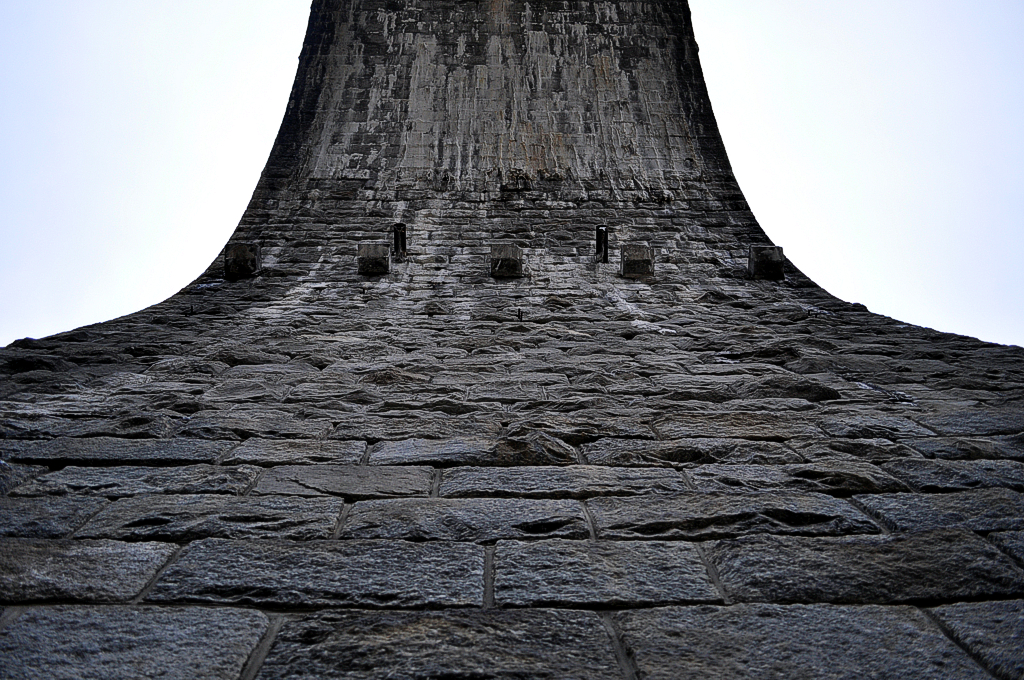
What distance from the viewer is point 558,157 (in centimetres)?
1036

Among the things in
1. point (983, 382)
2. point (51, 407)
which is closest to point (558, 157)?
point (983, 382)

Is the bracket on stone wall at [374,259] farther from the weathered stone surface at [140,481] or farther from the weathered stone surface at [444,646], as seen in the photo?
the weathered stone surface at [444,646]

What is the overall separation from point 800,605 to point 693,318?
4933 mm

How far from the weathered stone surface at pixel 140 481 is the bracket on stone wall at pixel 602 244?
6.02m

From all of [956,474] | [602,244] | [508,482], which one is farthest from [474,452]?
[602,244]

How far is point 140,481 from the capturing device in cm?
259

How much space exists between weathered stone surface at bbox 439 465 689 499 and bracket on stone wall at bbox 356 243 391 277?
5417 millimetres

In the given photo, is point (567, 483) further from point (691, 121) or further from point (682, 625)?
point (691, 121)

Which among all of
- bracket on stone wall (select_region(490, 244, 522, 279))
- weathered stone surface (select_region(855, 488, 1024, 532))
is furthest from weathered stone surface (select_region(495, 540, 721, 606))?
bracket on stone wall (select_region(490, 244, 522, 279))

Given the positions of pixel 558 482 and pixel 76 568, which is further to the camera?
pixel 558 482

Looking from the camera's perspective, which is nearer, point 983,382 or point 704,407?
point 704,407

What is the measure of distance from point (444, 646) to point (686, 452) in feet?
5.27

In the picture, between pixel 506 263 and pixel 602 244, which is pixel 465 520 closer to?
pixel 506 263

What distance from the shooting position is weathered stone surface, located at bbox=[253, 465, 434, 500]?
8.21ft
